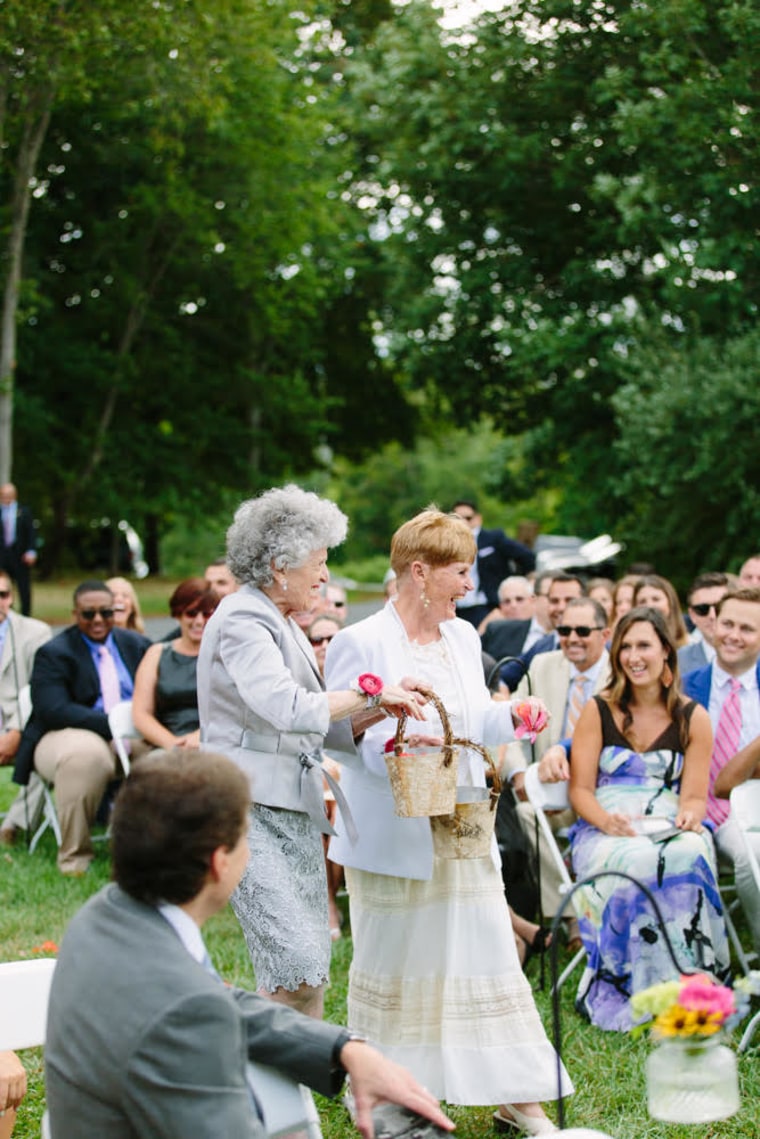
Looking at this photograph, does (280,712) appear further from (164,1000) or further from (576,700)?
(576,700)

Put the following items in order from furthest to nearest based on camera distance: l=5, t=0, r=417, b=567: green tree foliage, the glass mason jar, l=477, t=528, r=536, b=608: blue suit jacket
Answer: l=5, t=0, r=417, b=567: green tree foliage, l=477, t=528, r=536, b=608: blue suit jacket, the glass mason jar

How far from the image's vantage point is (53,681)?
26.0 ft

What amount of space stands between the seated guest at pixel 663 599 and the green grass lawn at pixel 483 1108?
2.27 m

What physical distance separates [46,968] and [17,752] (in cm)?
518

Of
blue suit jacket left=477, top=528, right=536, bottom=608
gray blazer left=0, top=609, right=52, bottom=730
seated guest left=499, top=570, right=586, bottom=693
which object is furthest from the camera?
blue suit jacket left=477, top=528, right=536, bottom=608

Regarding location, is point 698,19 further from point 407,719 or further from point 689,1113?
point 689,1113

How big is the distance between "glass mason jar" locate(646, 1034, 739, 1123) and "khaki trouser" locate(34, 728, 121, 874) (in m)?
5.54

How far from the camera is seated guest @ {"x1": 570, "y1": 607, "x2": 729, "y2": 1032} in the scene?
204 inches

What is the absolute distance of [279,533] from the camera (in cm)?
382

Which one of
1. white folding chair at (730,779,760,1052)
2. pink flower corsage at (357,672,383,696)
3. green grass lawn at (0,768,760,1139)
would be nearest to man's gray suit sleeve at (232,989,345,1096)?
green grass lawn at (0,768,760,1139)

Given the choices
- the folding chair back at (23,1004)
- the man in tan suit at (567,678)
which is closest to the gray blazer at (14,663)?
the man in tan suit at (567,678)

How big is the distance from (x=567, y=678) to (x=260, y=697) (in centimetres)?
331

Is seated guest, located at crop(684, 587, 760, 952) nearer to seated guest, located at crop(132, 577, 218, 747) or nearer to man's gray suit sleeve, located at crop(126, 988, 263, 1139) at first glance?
seated guest, located at crop(132, 577, 218, 747)

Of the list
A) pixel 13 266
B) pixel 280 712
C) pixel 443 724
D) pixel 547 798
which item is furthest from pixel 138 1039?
pixel 13 266
